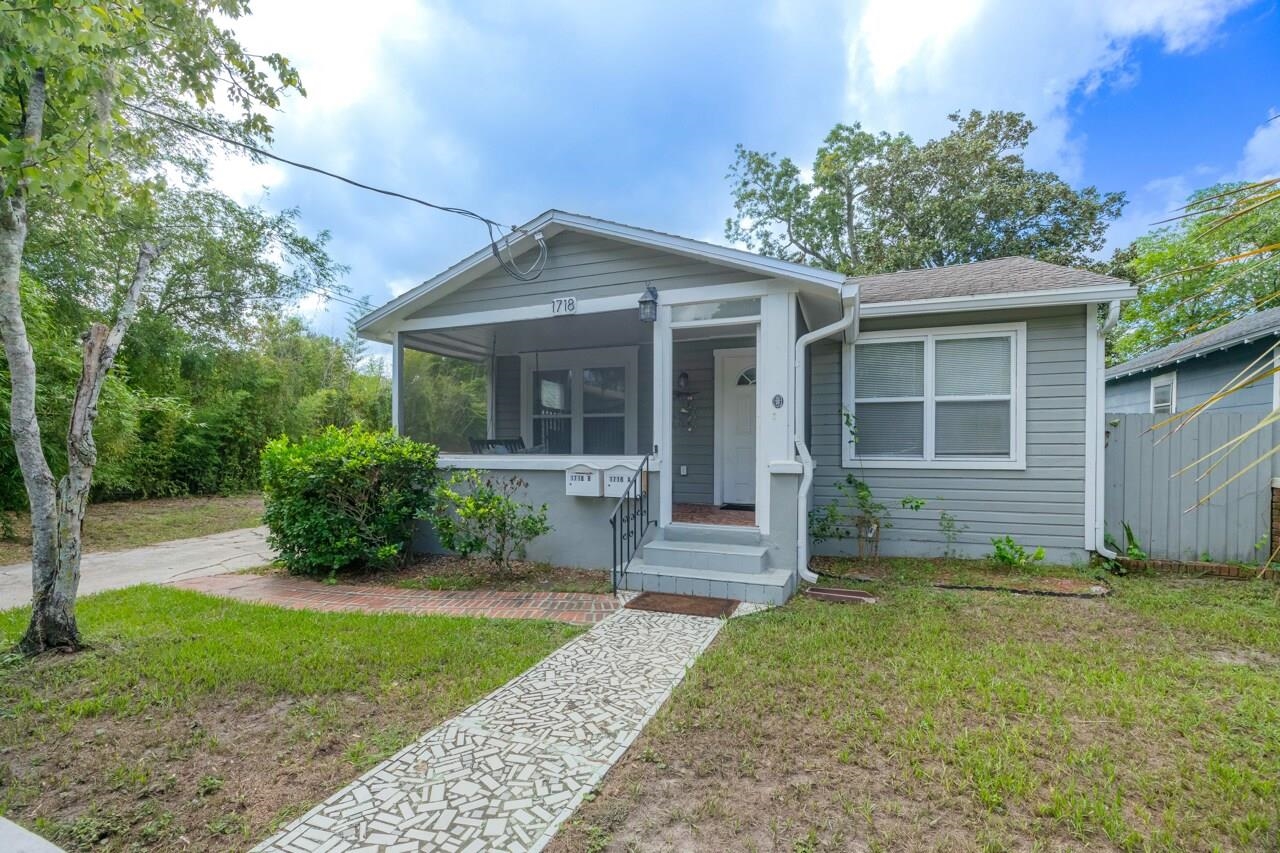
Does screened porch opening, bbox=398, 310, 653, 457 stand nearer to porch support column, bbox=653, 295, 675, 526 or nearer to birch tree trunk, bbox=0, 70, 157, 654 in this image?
porch support column, bbox=653, 295, 675, 526

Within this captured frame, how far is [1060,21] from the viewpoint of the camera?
10008 millimetres

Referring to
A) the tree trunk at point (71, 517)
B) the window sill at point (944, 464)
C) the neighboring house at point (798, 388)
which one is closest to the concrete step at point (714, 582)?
the neighboring house at point (798, 388)

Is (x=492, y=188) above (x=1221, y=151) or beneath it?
above

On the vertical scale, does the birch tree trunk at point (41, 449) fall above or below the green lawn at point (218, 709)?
above

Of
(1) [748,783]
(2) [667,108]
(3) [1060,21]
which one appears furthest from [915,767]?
(2) [667,108]

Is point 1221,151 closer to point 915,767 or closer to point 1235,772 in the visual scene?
point 1235,772

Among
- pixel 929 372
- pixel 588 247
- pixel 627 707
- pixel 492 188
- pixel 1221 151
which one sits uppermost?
pixel 492 188

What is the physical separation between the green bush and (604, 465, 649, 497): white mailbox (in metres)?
1.97

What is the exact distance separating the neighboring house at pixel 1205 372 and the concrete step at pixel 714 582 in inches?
282

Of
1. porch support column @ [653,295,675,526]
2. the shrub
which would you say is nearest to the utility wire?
porch support column @ [653,295,675,526]

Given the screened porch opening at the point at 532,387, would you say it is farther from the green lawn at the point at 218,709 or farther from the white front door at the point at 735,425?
the green lawn at the point at 218,709

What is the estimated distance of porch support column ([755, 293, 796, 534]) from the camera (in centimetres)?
540

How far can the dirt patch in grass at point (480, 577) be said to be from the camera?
5.64 meters

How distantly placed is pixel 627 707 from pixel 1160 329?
20536 millimetres
